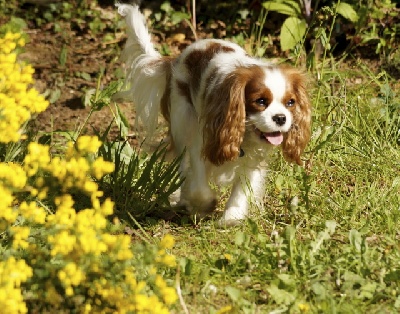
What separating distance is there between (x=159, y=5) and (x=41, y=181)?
4232 mm

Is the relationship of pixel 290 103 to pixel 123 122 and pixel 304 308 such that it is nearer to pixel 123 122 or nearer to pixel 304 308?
pixel 304 308

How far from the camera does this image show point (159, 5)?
7039 mm

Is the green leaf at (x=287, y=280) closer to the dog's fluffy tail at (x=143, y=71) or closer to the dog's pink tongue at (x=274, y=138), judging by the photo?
the dog's pink tongue at (x=274, y=138)

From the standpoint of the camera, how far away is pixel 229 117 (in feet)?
13.1

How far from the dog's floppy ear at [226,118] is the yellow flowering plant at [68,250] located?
3.19 ft

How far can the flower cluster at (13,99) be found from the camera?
10.1 feet

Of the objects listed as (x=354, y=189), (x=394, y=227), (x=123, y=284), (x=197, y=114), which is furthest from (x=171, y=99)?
(x=123, y=284)

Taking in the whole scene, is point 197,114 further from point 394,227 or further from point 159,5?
point 159,5

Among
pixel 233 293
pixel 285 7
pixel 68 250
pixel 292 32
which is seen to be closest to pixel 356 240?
pixel 233 293

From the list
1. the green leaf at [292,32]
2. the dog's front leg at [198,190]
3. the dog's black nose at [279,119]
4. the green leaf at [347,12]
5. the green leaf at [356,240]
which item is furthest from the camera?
the green leaf at [347,12]

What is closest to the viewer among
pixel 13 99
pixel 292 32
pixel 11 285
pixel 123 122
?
pixel 11 285

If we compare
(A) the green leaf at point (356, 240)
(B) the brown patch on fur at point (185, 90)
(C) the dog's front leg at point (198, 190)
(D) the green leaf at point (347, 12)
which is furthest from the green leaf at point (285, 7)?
(A) the green leaf at point (356, 240)

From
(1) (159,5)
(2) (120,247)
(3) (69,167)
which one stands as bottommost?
(1) (159,5)

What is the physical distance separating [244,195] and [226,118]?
1.56ft
